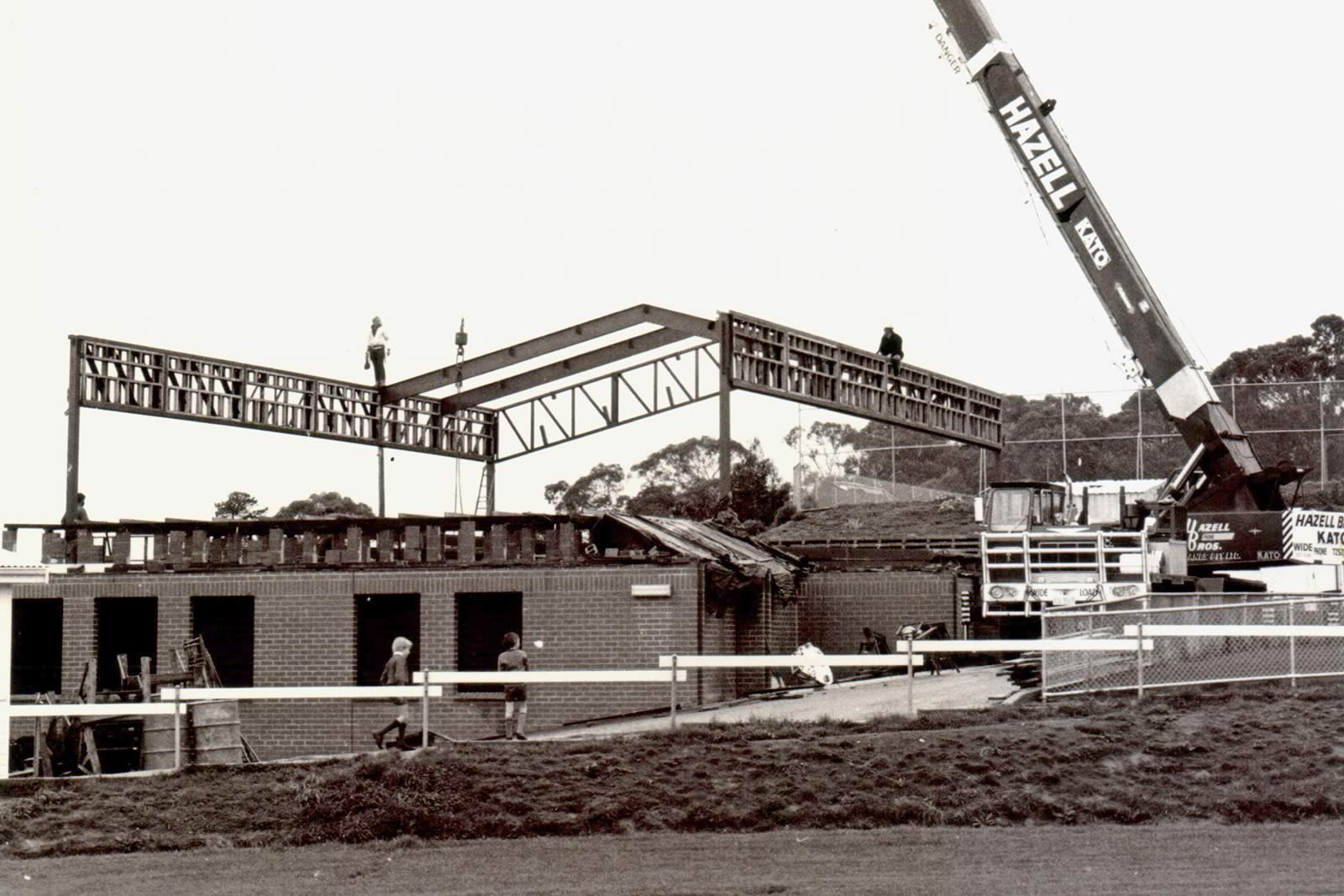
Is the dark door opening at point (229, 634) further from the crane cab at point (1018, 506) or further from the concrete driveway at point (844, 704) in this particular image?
the crane cab at point (1018, 506)

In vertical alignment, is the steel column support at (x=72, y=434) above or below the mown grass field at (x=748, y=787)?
above

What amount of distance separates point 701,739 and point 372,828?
12.9ft

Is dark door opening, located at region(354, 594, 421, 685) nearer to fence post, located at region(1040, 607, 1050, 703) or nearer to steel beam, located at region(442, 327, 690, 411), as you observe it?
steel beam, located at region(442, 327, 690, 411)

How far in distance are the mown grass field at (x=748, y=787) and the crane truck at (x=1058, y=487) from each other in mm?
7692

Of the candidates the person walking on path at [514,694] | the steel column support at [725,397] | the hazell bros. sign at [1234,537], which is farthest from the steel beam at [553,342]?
the person walking on path at [514,694]

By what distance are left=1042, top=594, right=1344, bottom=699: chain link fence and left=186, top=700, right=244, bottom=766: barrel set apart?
9315 millimetres

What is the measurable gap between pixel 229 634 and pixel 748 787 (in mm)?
13098

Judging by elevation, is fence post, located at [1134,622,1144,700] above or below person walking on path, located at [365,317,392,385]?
below

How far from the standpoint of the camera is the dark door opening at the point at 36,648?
31.9m

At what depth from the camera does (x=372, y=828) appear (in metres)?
18.9

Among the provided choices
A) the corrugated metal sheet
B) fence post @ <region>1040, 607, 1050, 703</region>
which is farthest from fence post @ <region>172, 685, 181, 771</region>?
fence post @ <region>1040, 607, 1050, 703</region>

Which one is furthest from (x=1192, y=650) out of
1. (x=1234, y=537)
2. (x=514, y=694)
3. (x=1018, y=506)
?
(x=1234, y=537)

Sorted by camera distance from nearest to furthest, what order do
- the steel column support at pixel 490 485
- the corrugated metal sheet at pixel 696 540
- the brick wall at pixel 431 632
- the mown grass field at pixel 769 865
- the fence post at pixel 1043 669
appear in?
1. the mown grass field at pixel 769 865
2. the fence post at pixel 1043 669
3. the brick wall at pixel 431 632
4. the corrugated metal sheet at pixel 696 540
5. the steel column support at pixel 490 485

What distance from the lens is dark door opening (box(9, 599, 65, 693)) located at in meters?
31.9
